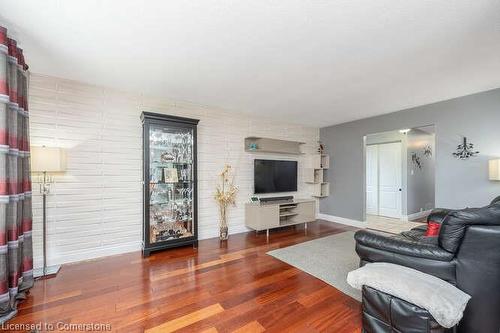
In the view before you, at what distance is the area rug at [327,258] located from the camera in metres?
2.45

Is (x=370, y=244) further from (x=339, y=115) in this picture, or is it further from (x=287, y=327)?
(x=339, y=115)

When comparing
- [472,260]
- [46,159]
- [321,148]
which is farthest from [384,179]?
[46,159]

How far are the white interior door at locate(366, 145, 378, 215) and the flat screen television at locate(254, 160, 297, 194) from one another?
2.85 m

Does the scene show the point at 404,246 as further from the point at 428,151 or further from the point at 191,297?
the point at 428,151

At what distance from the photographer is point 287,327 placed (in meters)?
1.70

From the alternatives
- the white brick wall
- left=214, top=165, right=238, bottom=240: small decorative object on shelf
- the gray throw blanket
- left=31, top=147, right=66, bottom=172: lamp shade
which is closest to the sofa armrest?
the gray throw blanket

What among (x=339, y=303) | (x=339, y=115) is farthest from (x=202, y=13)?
(x=339, y=115)

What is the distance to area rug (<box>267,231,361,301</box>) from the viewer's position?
96.4 inches

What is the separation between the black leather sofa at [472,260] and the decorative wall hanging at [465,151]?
2475 mm

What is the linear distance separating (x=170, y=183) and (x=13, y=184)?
1.72 m

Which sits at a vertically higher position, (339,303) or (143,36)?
(143,36)

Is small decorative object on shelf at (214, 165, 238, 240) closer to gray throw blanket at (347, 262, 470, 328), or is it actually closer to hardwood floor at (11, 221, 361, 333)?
hardwood floor at (11, 221, 361, 333)

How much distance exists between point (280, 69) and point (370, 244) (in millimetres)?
2076

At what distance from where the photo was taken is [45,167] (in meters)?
2.38
